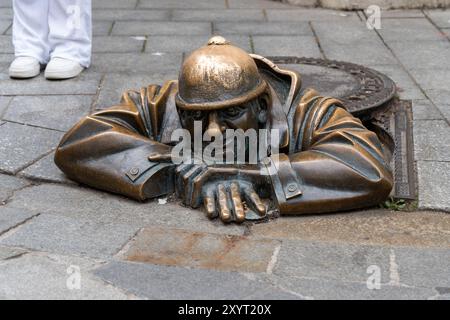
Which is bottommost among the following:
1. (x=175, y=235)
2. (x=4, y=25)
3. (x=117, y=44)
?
(x=4, y=25)

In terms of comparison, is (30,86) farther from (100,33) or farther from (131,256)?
(131,256)

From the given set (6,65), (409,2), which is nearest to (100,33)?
(6,65)

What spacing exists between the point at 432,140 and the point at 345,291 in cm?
191

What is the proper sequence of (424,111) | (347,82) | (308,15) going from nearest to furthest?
(424,111), (347,82), (308,15)

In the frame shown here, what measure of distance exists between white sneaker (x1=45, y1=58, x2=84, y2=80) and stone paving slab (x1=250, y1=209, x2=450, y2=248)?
264 cm

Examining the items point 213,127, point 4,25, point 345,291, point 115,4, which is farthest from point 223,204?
point 115,4

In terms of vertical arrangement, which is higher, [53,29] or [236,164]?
[236,164]

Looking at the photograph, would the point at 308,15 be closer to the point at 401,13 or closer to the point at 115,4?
the point at 401,13

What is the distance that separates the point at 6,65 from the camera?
6066 millimetres

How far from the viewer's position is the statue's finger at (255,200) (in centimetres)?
363

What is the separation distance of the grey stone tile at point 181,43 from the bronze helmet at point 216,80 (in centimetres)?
272

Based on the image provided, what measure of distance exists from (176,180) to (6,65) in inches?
109

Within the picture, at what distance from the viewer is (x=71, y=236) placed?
3.41 m

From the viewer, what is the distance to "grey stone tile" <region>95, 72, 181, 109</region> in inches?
209
